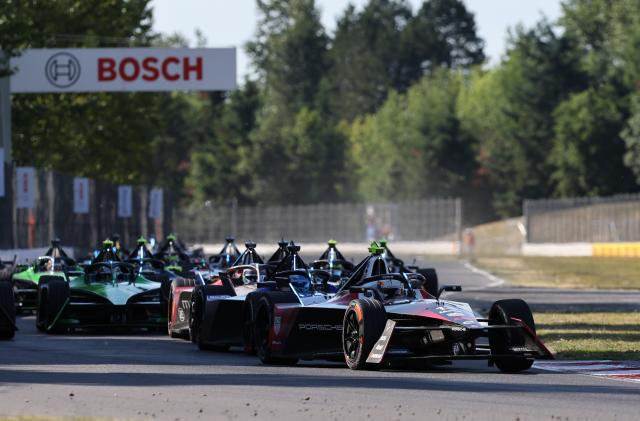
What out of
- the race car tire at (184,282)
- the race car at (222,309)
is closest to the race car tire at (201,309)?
the race car at (222,309)

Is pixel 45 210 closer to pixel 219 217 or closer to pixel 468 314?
pixel 468 314

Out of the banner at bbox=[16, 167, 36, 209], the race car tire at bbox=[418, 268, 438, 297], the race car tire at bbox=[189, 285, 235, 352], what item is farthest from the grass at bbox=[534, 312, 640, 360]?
the banner at bbox=[16, 167, 36, 209]

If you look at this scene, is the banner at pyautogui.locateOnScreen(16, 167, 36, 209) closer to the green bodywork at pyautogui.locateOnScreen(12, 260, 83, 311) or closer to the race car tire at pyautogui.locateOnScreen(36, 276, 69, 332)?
the green bodywork at pyautogui.locateOnScreen(12, 260, 83, 311)

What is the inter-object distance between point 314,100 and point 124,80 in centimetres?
10868

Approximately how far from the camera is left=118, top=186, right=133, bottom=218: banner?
53281 millimetres

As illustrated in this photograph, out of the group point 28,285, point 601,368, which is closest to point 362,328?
point 601,368

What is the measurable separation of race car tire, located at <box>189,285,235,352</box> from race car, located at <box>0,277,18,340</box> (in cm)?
251

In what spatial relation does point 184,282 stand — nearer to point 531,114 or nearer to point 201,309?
point 201,309

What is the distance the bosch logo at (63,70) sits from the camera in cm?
4834

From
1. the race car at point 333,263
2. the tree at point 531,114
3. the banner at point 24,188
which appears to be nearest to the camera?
the race car at point 333,263

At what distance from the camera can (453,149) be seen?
122m

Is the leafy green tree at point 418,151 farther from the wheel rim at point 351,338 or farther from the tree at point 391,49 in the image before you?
the wheel rim at point 351,338

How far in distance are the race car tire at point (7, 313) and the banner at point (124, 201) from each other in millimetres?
31837

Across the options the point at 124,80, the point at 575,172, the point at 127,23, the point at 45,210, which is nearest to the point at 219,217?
the point at 575,172
